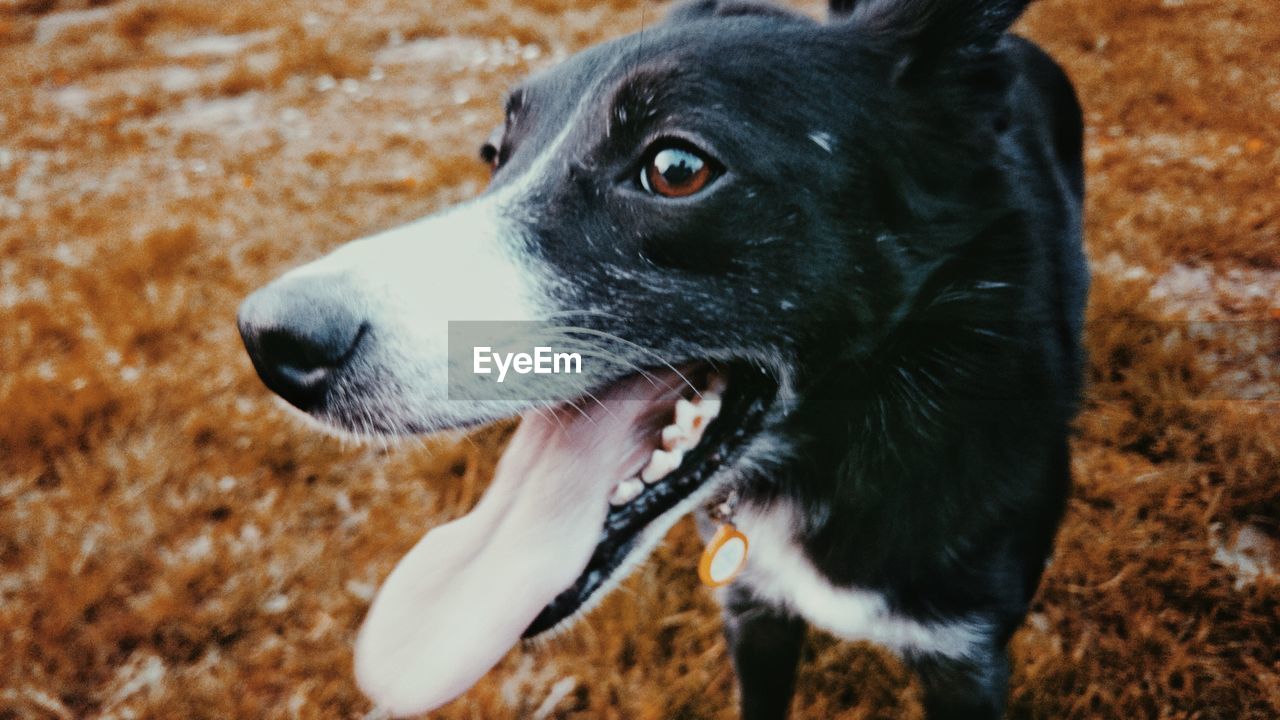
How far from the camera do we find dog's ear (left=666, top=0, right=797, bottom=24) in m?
1.77

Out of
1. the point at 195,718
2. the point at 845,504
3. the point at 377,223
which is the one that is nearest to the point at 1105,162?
the point at 845,504

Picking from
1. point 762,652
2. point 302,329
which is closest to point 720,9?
point 302,329

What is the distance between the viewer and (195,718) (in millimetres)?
1858

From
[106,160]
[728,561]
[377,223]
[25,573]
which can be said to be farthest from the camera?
[106,160]

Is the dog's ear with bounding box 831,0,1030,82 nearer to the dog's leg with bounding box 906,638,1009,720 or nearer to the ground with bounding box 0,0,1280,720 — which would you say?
the dog's leg with bounding box 906,638,1009,720

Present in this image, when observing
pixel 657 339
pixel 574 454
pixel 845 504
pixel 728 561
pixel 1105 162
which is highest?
pixel 657 339

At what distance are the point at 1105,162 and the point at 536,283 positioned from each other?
3117mm

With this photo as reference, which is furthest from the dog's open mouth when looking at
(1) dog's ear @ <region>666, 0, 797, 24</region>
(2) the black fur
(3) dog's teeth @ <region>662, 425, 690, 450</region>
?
(1) dog's ear @ <region>666, 0, 797, 24</region>

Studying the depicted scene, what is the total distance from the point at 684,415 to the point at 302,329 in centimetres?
61

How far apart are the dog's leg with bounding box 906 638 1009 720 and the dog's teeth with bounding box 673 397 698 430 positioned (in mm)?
688

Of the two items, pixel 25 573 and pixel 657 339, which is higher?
pixel 657 339

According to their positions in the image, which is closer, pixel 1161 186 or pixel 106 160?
pixel 1161 186

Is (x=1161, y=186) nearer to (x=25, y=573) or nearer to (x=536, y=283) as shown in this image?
(x=536, y=283)

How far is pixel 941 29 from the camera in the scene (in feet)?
4.05
